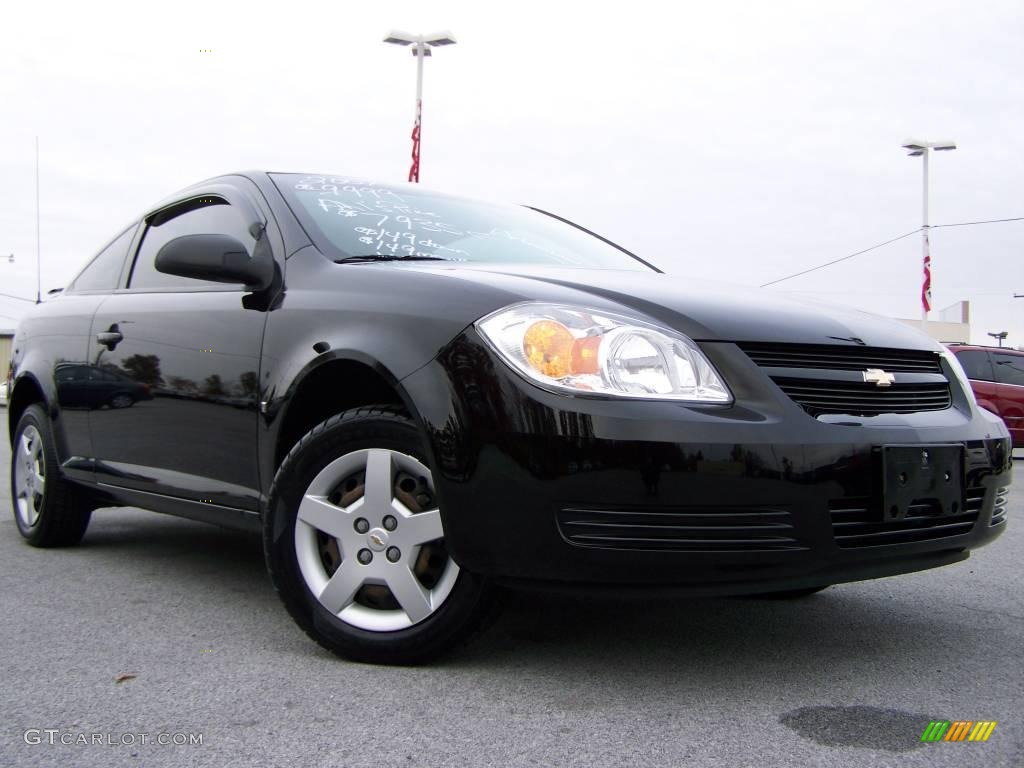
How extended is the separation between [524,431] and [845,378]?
86 cm

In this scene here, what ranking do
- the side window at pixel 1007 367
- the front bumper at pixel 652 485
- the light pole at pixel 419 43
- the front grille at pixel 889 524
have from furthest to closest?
the light pole at pixel 419 43
the side window at pixel 1007 367
the front grille at pixel 889 524
the front bumper at pixel 652 485

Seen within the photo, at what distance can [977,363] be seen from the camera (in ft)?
47.9

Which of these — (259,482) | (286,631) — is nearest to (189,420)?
(259,482)

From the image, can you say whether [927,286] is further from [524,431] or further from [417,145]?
[524,431]

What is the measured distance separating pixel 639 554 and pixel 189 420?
5.97 ft

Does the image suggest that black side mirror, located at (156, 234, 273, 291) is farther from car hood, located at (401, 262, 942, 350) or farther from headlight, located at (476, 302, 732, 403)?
headlight, located at (476, 302, 732, 403)

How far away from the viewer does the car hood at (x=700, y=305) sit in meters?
2.71

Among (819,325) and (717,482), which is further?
→ (819,325)

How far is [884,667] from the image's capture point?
9.53 ft

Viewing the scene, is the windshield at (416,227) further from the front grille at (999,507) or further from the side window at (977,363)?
the side window at (977,363)

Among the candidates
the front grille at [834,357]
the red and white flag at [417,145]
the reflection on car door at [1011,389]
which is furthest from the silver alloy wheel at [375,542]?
the red and white flag at [417,145]

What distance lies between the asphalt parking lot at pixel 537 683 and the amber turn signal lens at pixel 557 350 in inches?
31.0

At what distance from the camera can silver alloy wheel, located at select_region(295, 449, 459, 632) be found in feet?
9.03

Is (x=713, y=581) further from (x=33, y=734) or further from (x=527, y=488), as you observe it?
(x=33, y=734)
